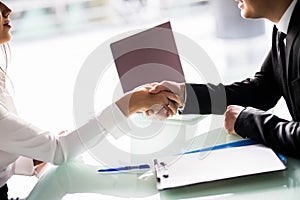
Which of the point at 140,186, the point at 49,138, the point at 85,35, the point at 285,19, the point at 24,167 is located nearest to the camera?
the point at 140,186

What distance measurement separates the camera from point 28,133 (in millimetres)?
1077

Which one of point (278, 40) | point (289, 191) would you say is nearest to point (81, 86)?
point (278, 40)

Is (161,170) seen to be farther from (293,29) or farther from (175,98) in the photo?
(293,29)

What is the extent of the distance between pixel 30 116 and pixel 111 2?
210cm

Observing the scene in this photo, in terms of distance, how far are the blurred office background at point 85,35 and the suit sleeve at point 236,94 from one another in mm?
744

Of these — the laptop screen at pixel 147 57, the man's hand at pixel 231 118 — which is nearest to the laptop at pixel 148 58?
A: the laptop screen at pixel 147 57

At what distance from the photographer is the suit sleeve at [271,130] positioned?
100 centimetres

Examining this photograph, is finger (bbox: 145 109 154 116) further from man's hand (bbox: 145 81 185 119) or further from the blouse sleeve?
the blouse sleeve

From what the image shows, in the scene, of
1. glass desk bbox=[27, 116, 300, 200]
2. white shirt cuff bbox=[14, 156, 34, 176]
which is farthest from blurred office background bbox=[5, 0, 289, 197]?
glass desk bbox=[27, 116, 300, 200]

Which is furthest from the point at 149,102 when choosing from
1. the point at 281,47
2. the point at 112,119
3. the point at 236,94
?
the point at 281,47

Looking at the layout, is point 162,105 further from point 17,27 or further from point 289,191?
point 17,27

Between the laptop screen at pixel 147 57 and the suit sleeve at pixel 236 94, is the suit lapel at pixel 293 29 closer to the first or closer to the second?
the suit sleeve at pixel 236 94

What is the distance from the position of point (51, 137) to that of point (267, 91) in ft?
1.95

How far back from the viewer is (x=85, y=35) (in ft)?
12.5
